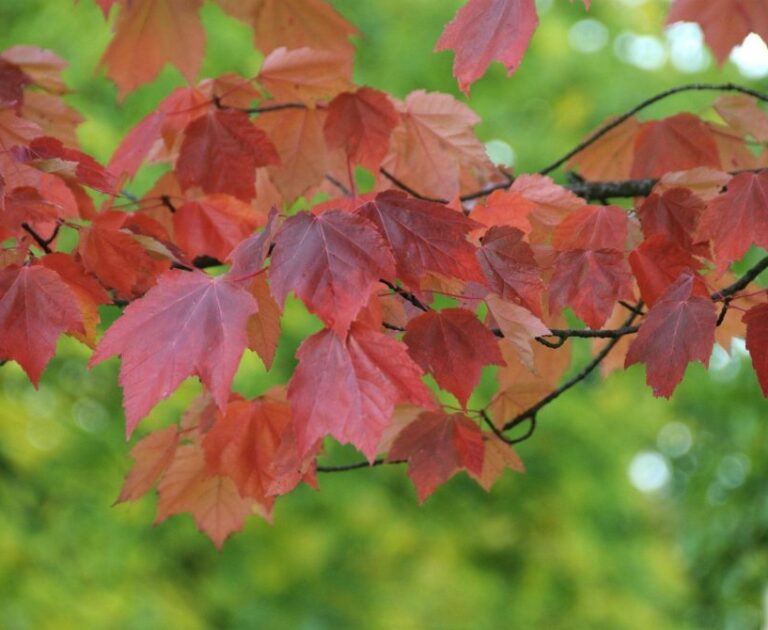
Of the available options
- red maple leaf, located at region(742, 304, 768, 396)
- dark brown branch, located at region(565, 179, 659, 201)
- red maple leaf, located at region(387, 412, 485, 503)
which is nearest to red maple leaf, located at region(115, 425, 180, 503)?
red maple leaf, located at region(387, 412, 485, 503)

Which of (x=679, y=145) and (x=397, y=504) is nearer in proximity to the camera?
(x=679, y=145)

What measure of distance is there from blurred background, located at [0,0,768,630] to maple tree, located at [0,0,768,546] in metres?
3.75

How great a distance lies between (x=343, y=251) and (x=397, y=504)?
5907mm

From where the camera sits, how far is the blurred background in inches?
232

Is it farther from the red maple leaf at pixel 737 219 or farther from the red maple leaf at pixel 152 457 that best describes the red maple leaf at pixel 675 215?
the red maple leaf at pixel 152 457

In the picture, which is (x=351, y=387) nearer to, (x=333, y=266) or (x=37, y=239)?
(x=333, y=266)

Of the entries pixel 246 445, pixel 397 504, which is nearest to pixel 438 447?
pixel 246 445

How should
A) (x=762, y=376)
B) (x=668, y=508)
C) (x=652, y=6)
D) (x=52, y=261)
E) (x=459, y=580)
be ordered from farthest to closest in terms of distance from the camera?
1. (x=668, y=508)
2. (x=652, y=6)
3. (x=459, y=580)
4. (x=52, y=261)
5. (x=762, y=376)

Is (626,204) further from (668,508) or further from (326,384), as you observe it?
(668,508)

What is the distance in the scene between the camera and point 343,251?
104 cm

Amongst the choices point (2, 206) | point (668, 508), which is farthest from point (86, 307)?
point (668, 508)

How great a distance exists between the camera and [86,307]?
1299mm

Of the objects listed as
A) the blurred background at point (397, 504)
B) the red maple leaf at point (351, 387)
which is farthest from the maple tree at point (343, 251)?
the blurred background at point (397, 504)

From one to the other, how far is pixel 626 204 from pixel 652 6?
3132mm
